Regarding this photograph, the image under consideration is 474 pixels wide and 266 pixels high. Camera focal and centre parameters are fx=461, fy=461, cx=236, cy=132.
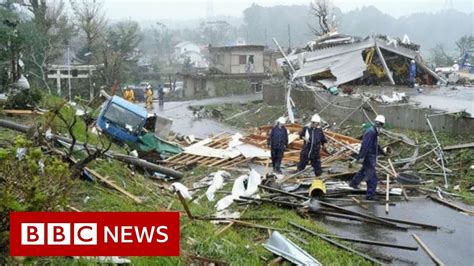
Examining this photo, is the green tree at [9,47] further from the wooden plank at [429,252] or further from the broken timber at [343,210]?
the wooden plank at [429,252]

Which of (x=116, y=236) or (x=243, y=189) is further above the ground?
(x=116, y=236)

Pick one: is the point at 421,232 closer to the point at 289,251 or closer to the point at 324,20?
the point at 289,251

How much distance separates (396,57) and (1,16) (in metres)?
19.7

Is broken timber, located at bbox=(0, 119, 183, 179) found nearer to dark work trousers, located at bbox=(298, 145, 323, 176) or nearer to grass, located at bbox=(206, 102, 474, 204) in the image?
dark work trousers, located at bbox=(298, 145, 323, 176)

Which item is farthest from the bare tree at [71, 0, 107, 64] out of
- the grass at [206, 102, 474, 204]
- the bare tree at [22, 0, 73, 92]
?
the grass at [206, 102, 474, 204]

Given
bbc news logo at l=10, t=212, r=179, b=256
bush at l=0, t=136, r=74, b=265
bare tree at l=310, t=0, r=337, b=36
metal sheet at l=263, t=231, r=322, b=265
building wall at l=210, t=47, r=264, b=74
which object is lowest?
metal sheet at l=263, t=231, r=322, b=265

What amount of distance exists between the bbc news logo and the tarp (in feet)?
34.1

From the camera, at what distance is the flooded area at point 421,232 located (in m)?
7.07

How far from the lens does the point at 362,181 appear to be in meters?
10.9

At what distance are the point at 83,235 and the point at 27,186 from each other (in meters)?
0.81

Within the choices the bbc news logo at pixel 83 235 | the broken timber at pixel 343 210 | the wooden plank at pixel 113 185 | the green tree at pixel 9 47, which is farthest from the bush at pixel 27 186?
the green tree at pixel 9 47

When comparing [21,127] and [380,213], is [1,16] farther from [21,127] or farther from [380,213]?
[380,213]

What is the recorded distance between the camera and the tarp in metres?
15.7

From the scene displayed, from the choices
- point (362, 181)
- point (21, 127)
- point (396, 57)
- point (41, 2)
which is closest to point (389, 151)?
point (362, 181)
